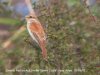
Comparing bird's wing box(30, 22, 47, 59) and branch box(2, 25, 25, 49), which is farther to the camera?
branch box(2, 25, 25, 49)

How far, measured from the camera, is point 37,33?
534 centimetres

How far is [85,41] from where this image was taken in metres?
6.48

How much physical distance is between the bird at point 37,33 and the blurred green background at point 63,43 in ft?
0.43

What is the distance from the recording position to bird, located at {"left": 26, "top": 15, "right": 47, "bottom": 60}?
207 inches

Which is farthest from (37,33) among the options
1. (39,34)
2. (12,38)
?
(12,38)

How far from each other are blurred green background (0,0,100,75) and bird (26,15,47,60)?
131mm

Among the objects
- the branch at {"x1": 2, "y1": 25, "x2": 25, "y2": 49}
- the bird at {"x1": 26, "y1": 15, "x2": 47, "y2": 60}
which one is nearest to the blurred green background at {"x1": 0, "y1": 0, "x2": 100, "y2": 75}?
the bird at {"x1": 26, "y1": 15, "x2": 47, "y2": 60}

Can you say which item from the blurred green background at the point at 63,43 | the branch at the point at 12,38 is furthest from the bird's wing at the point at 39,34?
the branch at the point at 12,38

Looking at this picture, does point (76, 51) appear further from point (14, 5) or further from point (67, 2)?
point (14, 5)

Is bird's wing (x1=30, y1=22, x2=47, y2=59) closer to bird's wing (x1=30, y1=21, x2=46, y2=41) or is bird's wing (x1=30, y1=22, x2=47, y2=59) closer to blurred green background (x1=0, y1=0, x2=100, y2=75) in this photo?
bird's wing (x1=30, y1=21, x2=46, y2=41)

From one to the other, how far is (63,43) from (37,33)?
1.57 feet

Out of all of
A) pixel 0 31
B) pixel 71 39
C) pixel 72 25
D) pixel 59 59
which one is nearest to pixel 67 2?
pixel 72 25

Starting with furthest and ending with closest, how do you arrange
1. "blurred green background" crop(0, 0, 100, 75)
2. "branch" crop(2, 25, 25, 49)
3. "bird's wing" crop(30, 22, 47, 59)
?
"branch" crop(2, 25, 25, 49), "blurred green background" crop(0, 0, 100, 75), "bird's wing" crop(30, 22, 47, 59)

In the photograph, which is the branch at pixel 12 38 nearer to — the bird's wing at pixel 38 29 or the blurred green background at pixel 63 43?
the blurred green background at pixel 63 43
